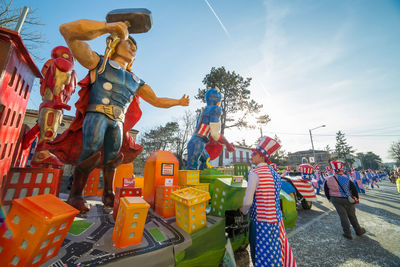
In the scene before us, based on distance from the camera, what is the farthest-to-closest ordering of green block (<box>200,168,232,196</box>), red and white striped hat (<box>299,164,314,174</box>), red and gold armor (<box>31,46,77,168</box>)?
red and white striped hat (<box>299,164,314,174</box>) < green block (<box>200,168,232,196</box>) < red and gold armor (<box>31,46,77,168</box>)

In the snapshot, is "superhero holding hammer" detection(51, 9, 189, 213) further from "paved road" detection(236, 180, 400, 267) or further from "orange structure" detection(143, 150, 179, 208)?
"paved road" detection(236, 180, 400, 267)

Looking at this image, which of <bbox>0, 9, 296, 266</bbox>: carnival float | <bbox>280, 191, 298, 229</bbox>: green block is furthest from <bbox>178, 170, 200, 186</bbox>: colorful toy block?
<bbox>280, 191, 298, 229</bbox>: green block

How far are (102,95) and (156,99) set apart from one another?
0.83 m

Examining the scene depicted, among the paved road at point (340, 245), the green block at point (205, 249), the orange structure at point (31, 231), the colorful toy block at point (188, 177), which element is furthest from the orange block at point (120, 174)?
the paved road at point (340, 245)

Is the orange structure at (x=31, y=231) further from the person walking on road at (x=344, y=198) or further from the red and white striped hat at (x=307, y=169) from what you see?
the red and white striped hat at (x=307, y=169)

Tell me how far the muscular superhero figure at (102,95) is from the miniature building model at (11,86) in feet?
1.53

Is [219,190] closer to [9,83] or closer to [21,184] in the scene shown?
[21,184]

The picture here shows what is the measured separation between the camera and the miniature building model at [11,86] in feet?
4.67

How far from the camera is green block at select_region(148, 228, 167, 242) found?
144 centimetres

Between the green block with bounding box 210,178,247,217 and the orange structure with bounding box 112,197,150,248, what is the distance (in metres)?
1.16

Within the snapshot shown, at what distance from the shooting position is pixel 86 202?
2.15m

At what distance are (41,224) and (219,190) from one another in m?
1.79

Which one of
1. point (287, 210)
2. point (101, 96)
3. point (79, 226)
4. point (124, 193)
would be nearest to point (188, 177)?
point (124, 193)

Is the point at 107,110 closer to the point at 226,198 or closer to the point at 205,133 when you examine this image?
the point at 226,198
